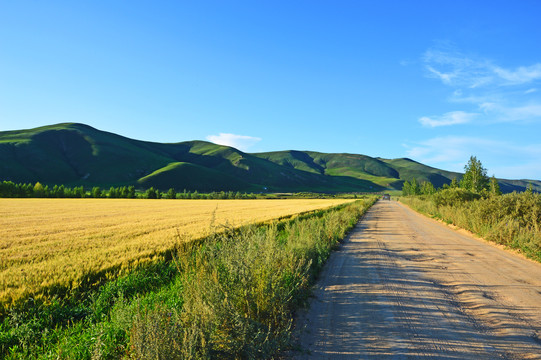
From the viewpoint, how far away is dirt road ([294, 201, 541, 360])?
14.4 ft

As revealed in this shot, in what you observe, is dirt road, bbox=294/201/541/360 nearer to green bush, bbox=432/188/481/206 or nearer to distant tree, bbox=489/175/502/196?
distant tree, bbox=489/175/502/196

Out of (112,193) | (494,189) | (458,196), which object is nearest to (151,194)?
(112,193)

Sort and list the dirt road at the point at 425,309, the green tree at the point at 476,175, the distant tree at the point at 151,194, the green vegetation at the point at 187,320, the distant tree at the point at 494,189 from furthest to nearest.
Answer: the distant tree at the point at 151,194, the green tree at the point at 476,175, the distant tree at the point at 494,189, the dirt road at the point at 425,309, the green vegetation at the point at 187,320

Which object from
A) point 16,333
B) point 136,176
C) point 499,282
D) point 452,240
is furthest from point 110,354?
point 136,176

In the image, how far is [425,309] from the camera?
586 centimetres

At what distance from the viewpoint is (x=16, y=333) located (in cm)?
462

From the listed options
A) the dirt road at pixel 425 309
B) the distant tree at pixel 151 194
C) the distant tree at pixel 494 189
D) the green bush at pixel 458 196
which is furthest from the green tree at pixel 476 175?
the distant tree at pixel 151 194

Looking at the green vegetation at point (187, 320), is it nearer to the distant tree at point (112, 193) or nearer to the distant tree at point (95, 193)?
the distant tree at point (112, 193)

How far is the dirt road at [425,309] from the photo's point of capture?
14.4ft

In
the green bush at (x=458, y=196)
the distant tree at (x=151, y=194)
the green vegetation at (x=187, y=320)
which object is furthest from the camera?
the distant tree at (x=151, y=194)

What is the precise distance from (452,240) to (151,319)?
15809mm

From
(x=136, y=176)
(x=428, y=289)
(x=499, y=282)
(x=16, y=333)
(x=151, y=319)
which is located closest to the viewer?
(x=151, y=319)

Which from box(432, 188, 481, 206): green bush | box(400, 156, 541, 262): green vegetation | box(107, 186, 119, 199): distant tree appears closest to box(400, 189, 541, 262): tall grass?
box(400, 156, 541, 262): green vegetation

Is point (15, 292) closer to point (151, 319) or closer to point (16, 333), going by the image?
point (16, 333)
